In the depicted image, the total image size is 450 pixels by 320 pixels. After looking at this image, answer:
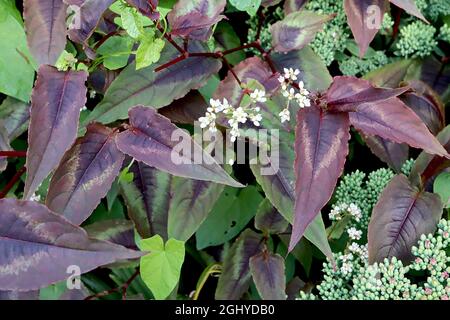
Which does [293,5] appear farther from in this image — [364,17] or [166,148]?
[166,148]

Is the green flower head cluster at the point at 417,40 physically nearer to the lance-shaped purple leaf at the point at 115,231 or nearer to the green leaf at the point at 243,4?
the green leaf at the point at 243,4

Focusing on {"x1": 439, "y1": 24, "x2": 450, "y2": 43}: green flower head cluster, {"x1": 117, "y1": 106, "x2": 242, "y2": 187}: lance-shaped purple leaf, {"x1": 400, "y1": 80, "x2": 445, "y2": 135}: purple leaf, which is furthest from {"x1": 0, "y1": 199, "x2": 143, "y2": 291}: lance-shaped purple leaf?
{"x1": 439, "y1": 24, "x2": 450, "y2": 43}: green flower head cluster

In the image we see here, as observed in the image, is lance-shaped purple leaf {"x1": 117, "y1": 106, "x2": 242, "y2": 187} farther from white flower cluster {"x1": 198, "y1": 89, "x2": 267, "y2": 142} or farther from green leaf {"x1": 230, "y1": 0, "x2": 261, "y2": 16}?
green leaf {"x1": 230, "y1": 0, "x2": 261, "y2": 16}

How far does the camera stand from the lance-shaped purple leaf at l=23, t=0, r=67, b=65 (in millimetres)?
908

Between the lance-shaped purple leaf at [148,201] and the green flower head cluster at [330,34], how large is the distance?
0.42m

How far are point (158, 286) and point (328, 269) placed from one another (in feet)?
1.02

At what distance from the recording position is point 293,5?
1219 millimetres

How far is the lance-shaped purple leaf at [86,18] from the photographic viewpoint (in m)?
0.89

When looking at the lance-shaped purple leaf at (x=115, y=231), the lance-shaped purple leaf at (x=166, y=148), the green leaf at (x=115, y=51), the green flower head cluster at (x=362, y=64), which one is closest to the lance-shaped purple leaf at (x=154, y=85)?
the green leaf at (x=115, y=51)

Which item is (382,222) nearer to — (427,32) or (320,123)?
(320,123)

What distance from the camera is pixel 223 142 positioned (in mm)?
1024

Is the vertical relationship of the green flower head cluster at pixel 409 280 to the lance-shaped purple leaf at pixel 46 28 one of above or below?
below

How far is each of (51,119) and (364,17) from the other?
1.99 ft

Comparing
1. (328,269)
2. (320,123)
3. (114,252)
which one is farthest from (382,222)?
(114,252)
